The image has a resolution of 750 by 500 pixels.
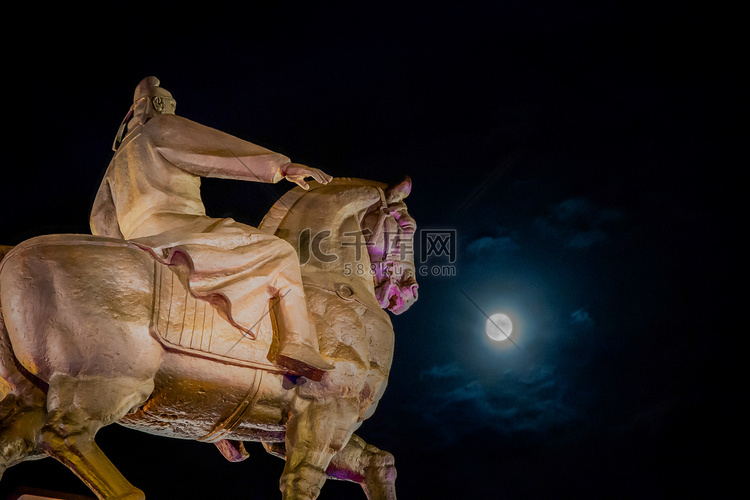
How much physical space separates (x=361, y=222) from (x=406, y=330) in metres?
2.78

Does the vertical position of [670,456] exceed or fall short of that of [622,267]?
it falls short

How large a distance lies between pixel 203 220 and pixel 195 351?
62 centimetres

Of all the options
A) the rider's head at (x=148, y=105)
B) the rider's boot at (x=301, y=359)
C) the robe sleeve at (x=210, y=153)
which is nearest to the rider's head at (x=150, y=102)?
the rider's head at (x=148, y=105)

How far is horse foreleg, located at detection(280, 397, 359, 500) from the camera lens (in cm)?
333

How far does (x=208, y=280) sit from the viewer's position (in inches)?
126

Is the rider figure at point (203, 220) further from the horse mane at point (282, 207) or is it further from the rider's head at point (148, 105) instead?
the horse mane at point (282, 207)

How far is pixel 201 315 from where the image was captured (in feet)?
10.6

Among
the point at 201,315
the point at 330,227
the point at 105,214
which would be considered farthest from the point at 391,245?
the point at 105,214

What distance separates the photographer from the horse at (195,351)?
9.52 feet

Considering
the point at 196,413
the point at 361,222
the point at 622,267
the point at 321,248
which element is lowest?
the point at 196,413

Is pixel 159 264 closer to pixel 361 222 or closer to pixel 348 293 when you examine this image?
pixel 348 293

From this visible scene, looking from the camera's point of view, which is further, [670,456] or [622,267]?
[622,267]

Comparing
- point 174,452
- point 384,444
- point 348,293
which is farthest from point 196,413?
point 384,444

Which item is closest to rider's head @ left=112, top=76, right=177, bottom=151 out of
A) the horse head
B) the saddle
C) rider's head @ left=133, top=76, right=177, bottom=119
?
rider's head @ left=133, top=76, right=177, bottom=119
